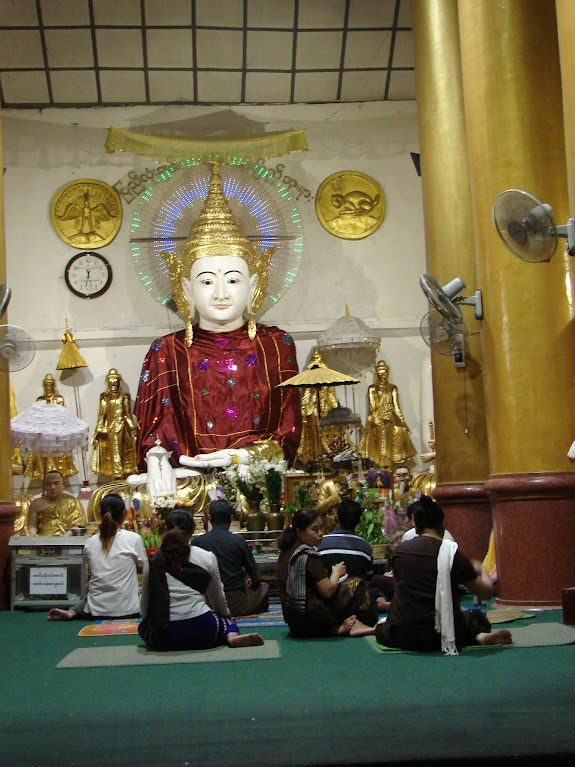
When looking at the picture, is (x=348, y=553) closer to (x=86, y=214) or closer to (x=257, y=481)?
(x=257, y=481)

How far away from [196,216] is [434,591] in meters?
8.81

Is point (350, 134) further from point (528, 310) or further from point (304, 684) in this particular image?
point (304, 684)

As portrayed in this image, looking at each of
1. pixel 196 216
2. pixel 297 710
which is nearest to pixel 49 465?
pixel 196 216

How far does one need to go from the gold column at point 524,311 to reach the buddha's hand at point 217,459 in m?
4.86

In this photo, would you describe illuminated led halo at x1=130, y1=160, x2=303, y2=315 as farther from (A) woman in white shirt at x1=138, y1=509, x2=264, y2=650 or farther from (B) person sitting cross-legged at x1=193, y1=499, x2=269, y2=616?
(A) woman in white shirt at x1=138, y1=509, x2=264, y2=650

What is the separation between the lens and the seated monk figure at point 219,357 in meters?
11.9

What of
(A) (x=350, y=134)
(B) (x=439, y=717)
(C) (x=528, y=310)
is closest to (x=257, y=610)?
(C) (x=528, y=310)

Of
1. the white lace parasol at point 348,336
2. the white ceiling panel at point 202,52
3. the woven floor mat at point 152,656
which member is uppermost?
the white ceiling panel at point 202,52

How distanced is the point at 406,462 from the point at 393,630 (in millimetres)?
7434

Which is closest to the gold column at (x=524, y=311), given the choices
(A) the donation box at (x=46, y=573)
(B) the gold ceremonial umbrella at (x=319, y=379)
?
(A) the donation box at (x=46, y=573)

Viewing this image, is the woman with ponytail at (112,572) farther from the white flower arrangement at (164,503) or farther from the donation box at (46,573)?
the white flower arrangement at (164,503)

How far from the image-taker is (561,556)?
600 centimetres

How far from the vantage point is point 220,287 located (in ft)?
39.8

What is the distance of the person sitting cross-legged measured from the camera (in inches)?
245
